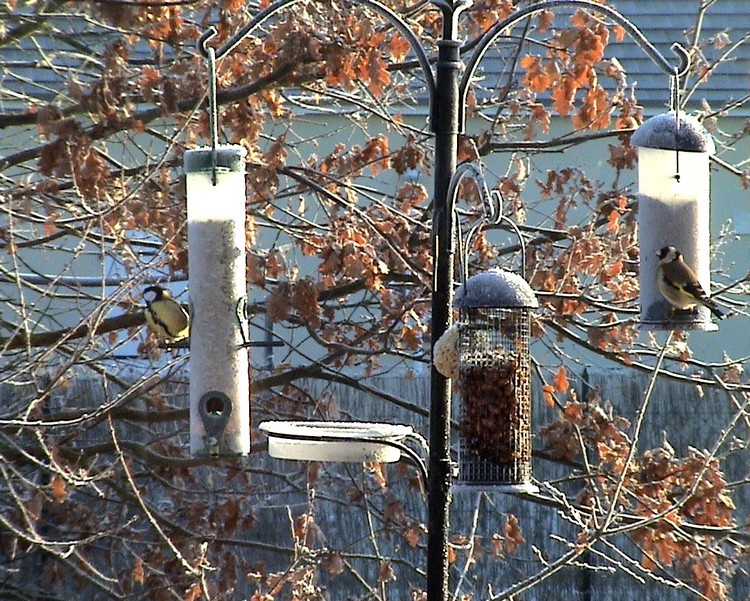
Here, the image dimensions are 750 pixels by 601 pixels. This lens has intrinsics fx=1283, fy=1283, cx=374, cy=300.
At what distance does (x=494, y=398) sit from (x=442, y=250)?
0.52 m

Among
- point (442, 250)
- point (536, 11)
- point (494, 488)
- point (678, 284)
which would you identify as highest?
point (536, 11)

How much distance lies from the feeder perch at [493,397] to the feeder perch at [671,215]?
0.52m

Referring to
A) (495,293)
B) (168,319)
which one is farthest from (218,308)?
(495,293)

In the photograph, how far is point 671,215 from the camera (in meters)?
4.19

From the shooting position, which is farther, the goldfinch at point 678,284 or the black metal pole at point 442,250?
the goldfinch at point 678,284

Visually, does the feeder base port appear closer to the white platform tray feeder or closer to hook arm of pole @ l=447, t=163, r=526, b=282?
the white platform tray feeder

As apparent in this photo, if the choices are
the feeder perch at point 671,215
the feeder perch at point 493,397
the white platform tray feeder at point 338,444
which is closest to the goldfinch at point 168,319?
the white platform tray feeder at point 338,444

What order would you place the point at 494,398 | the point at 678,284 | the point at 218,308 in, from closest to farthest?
the point at 494,398 → the point at 678,284 → the point at 218,308

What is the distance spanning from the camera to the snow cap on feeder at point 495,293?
354 centimetres

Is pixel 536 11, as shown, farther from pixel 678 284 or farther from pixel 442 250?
pixel 678 284

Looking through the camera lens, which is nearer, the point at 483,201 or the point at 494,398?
the point at 483,201

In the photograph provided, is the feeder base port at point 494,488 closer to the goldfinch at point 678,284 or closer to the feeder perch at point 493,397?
the feeder perch at point 493,397

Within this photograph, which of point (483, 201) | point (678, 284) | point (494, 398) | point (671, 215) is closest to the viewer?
point (483, 201)

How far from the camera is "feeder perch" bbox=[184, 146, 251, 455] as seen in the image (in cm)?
437
